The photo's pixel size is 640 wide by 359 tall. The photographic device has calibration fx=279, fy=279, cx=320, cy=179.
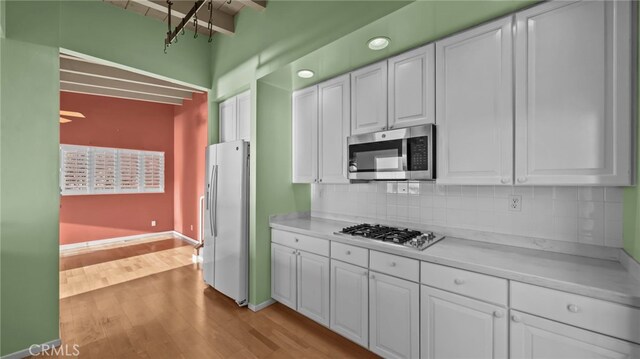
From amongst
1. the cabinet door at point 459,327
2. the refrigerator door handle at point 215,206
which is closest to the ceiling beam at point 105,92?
the refrigerator door handle at point 215,206

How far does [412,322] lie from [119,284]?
147 inches

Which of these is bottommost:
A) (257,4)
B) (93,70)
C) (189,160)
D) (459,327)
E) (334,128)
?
(459,327)

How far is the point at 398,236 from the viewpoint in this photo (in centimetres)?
215

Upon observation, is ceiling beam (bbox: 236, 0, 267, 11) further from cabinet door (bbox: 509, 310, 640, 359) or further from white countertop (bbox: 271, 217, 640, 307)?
cabinet door (bbox: 509, 310, 640, 359)

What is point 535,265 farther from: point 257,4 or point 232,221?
point 257,4

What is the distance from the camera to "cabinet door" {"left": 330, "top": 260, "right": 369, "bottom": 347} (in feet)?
7.12

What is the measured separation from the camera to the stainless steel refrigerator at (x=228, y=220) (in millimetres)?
3000

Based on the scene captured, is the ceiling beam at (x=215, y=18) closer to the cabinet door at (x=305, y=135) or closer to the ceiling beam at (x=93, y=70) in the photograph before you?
the cabinet door at (x=305, y=135)

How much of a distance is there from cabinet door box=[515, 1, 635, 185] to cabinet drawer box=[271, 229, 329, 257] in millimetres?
1545

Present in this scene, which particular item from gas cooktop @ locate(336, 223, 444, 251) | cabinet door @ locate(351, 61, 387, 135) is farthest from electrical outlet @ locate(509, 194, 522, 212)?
cabinet door @ locate(351, 61, 387, 135)

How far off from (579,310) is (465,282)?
49 cm

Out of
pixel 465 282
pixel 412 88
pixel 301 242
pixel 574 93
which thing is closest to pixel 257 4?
pixel 412 88

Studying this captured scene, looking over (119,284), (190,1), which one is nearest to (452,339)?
(190,1)

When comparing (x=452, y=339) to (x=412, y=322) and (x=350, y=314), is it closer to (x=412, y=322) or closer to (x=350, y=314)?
(x=412, y=322)
